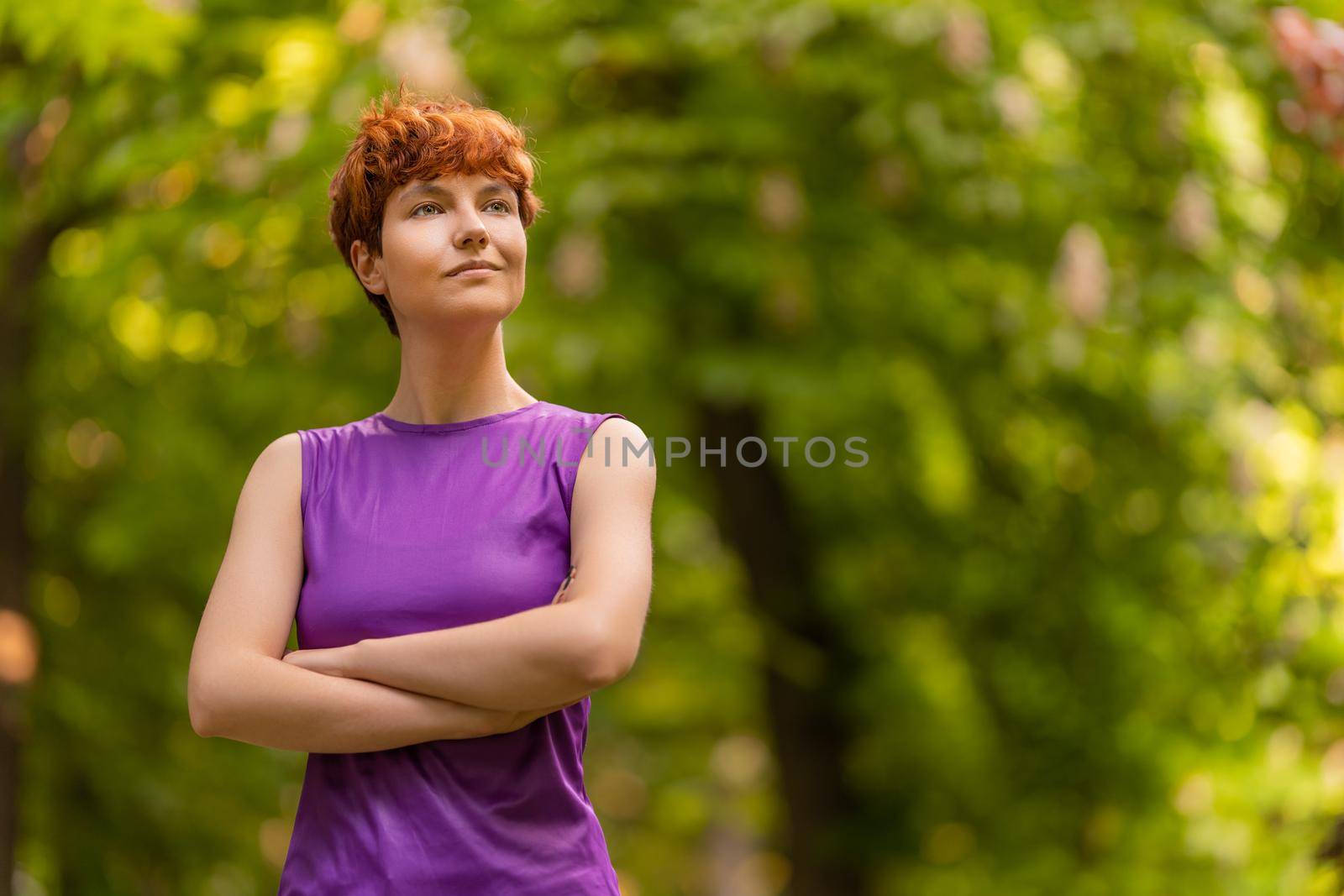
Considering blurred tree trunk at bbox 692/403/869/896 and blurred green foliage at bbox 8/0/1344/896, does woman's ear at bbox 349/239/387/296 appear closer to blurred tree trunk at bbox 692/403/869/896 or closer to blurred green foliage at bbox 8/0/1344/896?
blurred green foliage at bbox 8/0/1344/896

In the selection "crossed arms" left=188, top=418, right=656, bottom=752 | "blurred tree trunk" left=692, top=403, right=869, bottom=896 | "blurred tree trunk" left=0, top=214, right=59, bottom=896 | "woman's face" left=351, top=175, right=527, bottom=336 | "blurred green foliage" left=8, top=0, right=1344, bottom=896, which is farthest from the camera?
"blurred tree trunk" left=692, top=403, right=869, bottom=896

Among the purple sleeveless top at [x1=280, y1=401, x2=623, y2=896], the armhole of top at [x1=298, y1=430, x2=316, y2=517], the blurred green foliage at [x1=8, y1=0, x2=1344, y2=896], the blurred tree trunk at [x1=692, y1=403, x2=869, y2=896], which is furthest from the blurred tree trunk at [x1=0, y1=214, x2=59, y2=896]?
the purple sleeveless top at [x1=280, y1=401, x2=623, y2=896]

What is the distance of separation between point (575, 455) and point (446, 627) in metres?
0.31

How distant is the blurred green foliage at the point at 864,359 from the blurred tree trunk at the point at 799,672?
0.14 metres

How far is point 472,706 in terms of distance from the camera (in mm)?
2088

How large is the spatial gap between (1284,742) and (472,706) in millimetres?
6749

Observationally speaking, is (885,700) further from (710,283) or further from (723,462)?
(710,283)

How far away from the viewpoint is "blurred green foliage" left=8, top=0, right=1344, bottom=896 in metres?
6.15

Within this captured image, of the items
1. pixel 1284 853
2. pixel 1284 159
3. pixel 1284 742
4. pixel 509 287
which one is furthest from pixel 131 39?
pixel 1284 742

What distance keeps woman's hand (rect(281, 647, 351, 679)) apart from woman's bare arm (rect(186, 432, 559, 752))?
0.05 ft

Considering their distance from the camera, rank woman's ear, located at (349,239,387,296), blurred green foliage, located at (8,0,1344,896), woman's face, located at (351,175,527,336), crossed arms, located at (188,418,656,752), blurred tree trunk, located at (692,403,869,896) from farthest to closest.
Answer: blurred tree trunk, located at (692,403,869,896) → blurred green foliage, located at (8,0,1344,896) → woman's ear, located at (349,239,387,296) → woman's face, located at (351,175,527,336) → crossed arms, located at (188,418,656,752)

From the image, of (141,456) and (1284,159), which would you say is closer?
(1284,159)

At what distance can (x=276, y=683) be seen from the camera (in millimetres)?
2115

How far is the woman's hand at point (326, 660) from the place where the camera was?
2.11 meters
